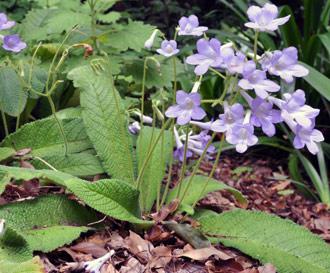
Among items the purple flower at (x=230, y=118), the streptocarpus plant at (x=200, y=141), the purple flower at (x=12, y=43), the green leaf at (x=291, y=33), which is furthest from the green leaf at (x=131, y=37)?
the green leaf at (x=291, y=33)

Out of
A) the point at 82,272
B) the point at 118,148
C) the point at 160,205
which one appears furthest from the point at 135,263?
the point at 118,148

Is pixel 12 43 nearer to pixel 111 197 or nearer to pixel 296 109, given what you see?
pixel 111 197

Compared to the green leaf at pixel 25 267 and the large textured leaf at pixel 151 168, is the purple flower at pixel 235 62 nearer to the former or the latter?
the large textured leaf at pixel 151 168

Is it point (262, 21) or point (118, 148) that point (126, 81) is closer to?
point (118, 148)

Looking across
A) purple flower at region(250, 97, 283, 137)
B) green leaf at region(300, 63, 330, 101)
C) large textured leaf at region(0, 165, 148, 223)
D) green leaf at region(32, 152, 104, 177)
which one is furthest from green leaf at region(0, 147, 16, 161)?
green leaf at region(300, 63, 330, 101)

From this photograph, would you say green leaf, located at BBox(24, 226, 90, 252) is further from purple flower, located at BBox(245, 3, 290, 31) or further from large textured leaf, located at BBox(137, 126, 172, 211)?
purple flower, located at BBox(245, 3, 290, 31)

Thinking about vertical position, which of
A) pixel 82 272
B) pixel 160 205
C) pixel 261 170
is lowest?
pixel 261 170

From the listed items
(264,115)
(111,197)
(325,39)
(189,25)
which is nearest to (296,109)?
(264,115)
